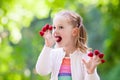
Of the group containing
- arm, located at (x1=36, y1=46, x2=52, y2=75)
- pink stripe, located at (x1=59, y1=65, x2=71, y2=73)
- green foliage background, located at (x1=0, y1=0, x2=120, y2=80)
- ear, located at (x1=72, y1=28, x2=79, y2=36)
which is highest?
ear, located at (x1=72, y1=28, x2=79, y2=36)

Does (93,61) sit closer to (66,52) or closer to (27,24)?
(66,52)

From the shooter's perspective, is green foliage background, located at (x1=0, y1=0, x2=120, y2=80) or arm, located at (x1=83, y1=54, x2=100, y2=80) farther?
green foliage background, located at (x1=0, y1=0, x2=120, y2=80)

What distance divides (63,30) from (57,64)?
0.47ft

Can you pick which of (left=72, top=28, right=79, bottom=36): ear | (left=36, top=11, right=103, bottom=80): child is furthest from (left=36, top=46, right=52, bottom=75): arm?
(left=72, top=28, right=79, bottom=36): ear

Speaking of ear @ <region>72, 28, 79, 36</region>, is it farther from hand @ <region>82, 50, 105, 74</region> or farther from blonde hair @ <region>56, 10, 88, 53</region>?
hand @ <region>82, 50, 105, 74</region>

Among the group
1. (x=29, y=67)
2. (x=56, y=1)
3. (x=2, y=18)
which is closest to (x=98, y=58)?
(x=56, y=1)

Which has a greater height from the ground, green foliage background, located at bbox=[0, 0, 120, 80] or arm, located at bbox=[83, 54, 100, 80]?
arm, located at bbox=[83, 54, 100, 80]

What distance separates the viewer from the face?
2.41 m

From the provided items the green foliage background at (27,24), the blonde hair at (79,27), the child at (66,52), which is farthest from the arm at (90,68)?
the green foliage background at (27,24)

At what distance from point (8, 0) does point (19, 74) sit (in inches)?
24.9

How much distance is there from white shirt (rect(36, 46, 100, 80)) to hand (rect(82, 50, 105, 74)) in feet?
0.08

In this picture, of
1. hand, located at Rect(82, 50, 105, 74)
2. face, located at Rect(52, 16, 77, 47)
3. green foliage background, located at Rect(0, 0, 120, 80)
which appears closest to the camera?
hand, located at Rect(82, 50, 105, 74)

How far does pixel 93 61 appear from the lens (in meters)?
2.30

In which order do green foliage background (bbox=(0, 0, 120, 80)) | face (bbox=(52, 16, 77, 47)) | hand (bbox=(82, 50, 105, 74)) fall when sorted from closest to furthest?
hand (bbox=(82, 50, 105, 74)) → face (bbox=(52, 16, 77, 47)) → green foliage background (bbox=(0, 0, 120, 80))
